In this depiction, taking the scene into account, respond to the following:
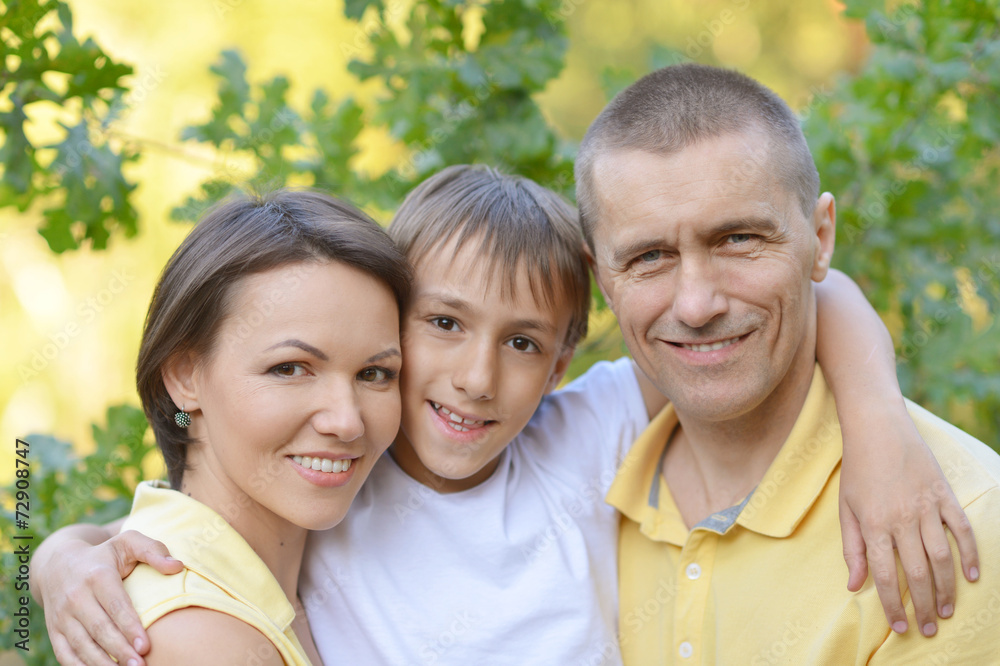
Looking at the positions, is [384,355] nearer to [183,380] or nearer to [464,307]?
[464,307]

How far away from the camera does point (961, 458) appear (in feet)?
5.83

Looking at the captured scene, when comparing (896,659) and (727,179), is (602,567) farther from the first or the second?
(727,179)

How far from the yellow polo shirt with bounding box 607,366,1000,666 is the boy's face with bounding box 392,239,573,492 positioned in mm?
405

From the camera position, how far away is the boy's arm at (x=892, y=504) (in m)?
1.60

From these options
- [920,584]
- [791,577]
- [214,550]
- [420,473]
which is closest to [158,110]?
[420,473]

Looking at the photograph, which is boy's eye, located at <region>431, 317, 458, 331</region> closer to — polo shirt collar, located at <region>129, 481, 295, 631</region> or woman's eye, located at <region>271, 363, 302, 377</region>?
woman's eye, located at <region>271, 363, 302, 377</region>

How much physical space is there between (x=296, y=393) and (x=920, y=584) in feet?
4.37

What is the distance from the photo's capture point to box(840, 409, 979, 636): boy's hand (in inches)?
62.9

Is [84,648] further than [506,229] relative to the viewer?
No

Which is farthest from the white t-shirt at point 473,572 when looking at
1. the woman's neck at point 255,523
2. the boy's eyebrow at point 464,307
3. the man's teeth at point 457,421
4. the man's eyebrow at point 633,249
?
the man's eyebrow at point 633,249

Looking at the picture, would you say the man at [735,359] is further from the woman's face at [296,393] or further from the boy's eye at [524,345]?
the woman's face at [296,393]

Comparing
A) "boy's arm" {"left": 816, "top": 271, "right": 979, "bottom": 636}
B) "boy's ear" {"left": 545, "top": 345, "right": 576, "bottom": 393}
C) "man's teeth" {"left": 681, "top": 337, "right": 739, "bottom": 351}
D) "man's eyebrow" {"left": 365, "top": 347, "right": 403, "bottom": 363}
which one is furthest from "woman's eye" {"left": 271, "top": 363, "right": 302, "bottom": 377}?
"boy's arm" {"left": 816, "top": 271, "right": 979, "bottom": 636}

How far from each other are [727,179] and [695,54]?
57.0 inches

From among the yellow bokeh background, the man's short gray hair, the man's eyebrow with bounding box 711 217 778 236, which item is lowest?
the yellow bokeh background
